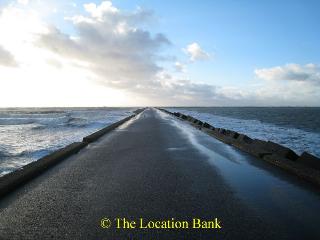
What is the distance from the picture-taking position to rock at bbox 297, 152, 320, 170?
8.45 metres

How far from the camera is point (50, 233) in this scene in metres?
4.05

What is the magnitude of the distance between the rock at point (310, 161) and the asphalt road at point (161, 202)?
3.35 ft

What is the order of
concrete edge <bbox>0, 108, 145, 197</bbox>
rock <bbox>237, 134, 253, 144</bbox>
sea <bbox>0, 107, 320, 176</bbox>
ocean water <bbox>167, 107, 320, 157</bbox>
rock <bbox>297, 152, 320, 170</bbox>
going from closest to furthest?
concrete edge <bbox>0, 108, 145, 197</bbox> < rock <bbox>297, 152, 320, 170</bbox> < sea <bbox>0, 107, 320, 176</bbox> < rock <bbox>237, 134, 253, 144</bbox> < ocean water <bbox>167, 107, 320, 157</bbox>

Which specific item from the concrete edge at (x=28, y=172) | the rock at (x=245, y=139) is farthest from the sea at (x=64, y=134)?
the rock at (x=245, y=139)

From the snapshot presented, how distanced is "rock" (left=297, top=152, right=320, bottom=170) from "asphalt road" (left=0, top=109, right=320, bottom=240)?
102 centimetres

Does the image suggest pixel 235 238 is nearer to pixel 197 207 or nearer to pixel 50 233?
pixel 197 207

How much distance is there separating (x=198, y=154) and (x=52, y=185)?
6.13 metres

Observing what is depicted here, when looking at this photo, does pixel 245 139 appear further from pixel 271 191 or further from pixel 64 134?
pixel 64 134

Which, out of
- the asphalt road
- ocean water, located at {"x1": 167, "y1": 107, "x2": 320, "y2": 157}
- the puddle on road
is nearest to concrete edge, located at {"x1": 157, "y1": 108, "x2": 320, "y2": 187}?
the puddle on road

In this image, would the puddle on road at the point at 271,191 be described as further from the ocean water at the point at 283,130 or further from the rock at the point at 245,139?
the ocean water at the point at 283,130

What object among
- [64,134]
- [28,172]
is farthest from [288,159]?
[64,134]

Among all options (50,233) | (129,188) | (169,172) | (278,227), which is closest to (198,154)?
(169,172)

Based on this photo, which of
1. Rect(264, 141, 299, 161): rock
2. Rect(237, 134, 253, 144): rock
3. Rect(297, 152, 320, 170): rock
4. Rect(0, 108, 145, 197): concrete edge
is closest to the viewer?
Rect(0, 108, 145, 197): concrete edge

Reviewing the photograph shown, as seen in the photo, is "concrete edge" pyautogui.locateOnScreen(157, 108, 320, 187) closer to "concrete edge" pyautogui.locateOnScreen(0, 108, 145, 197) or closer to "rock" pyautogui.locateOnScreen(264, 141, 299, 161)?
"rock" pyautogui.locateOnScreen(264, 141, 299, 161)
